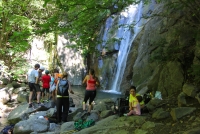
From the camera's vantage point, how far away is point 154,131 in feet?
15.1

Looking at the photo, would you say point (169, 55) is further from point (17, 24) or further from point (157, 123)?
point (17, 24)

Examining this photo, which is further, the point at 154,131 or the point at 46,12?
the point at 46,12

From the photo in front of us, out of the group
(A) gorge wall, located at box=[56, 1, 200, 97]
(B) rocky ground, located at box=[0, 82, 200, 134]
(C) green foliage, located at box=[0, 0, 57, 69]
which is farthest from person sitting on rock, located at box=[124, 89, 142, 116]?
(C) green foliage, located at box=[0, 0, 57, 69]

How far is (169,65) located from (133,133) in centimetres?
384

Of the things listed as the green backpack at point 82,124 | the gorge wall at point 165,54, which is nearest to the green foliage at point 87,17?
the gorge wall at point 165,54

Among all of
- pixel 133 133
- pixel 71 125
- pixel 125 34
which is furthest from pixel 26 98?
pixel 125 34

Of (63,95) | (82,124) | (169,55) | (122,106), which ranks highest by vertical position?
(169,55)

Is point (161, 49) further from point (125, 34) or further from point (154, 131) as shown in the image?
point (125, 34)

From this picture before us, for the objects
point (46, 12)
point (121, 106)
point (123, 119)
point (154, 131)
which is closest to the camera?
point (154, 131)

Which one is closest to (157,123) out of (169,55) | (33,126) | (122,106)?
(122,106)

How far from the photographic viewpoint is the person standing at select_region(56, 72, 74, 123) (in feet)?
22.1

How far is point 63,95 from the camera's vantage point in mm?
6805

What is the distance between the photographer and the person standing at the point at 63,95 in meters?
6.75

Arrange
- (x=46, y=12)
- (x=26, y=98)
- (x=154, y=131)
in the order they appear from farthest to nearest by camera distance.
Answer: (x=46, y=12) < (x=26, y=98) < (x=154, y=131)
